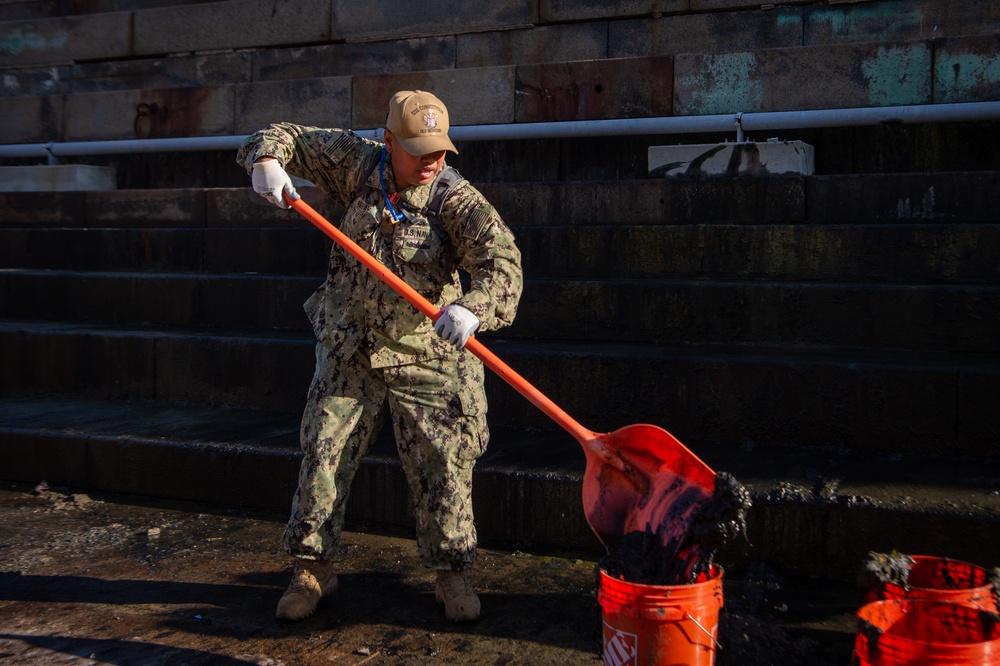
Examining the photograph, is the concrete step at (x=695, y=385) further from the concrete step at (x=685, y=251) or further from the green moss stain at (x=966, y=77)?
the green moss stain at (x=966, y=77)

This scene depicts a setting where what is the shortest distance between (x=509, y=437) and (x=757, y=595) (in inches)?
67.1

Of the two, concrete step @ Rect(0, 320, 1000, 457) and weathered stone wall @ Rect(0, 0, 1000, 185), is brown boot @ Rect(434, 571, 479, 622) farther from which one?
weathered stone wall @ Rect(0, 0, 1000, 185)

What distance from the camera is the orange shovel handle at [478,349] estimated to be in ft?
11.3

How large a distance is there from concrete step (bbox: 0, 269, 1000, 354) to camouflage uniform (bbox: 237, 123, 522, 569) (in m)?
2.09

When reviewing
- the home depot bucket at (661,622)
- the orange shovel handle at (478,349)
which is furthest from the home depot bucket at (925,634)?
the orange shovel handle at (478,349)

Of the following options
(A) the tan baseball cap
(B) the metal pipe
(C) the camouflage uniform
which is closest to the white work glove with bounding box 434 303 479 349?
(C) the camouflage uniform

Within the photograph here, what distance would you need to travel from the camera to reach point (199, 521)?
5.10 m

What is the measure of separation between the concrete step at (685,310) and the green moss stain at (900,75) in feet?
6.32

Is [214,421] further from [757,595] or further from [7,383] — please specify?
[757,595]

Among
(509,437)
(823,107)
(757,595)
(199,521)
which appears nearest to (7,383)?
(199,521)

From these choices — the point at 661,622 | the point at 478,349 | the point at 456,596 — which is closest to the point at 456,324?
the point at 478,349

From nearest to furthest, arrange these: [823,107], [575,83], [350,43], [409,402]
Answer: [409,402]
[823,107]
[575,83]
[350,43]

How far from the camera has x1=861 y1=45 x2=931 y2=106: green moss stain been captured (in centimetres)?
657

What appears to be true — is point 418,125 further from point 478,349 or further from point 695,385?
point 695,385
